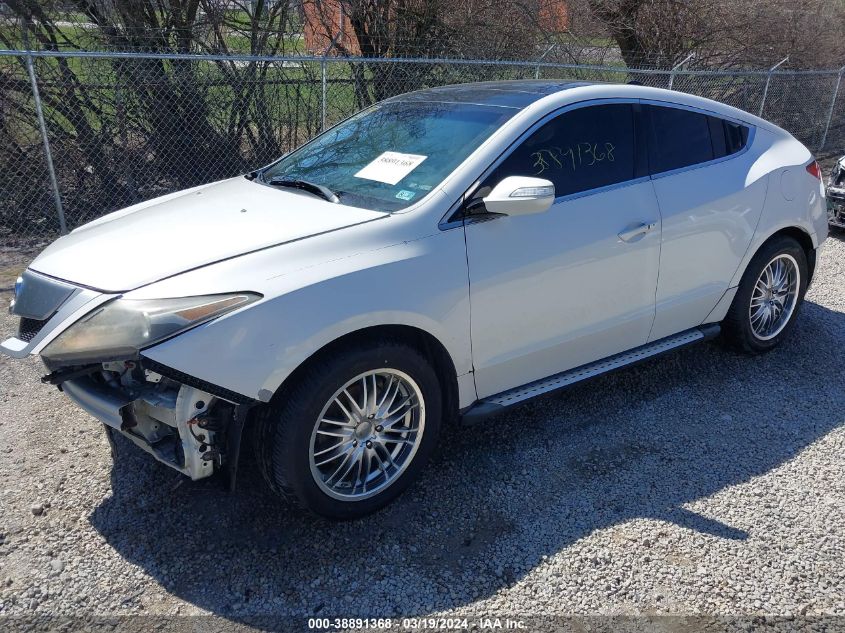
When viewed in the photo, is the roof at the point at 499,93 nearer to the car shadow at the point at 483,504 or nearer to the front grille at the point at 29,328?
the car shadow at the point at 483,504

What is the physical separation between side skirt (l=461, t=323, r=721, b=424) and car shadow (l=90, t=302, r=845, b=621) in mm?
343

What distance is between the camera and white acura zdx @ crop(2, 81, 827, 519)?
108 inches

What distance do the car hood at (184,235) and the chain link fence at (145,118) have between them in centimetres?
371

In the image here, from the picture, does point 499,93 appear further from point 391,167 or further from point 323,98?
point 323,98

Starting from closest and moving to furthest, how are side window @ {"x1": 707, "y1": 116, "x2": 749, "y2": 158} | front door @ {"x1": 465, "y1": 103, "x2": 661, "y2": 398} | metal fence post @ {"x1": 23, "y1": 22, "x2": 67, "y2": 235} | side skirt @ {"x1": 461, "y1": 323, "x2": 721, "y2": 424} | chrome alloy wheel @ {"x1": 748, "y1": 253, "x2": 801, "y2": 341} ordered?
front door @ {"x1": 465, "y1": 103, "x2": 661, "y2": 398}, side skirt @ {"x1": 461, "y1": 323, "x2": 721, "y2": 424}, side window @ {"x1": 707, "y1": 116, "x2": 749, "y2": 158}, chrome alloy wheel @ {"x1": 748, "y1": 253, "x2": 801, "y2": 341}, metal fence post @ {"x1": 23, "y1": 22, "x2": 67, "y2": 235}

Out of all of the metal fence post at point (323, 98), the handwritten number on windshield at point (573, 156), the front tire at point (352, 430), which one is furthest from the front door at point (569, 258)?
the metal fence post at point (323, 98)

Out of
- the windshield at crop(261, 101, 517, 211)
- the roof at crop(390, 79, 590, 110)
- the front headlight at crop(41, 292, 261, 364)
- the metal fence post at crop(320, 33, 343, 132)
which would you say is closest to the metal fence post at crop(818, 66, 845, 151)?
the metal fence post at crop(320, 33, 343, 132)

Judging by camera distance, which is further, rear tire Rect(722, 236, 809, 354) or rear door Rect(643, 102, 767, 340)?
rear tire Rect(722, 236, 809, 354)

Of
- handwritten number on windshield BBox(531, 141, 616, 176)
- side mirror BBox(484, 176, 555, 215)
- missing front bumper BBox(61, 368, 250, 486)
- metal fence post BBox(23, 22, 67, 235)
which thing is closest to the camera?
missing front bumper BBox(61, 368, 250, 486)

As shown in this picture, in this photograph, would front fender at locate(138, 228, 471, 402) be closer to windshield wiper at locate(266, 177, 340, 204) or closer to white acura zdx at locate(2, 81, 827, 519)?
white acura zdx at locate(2, 81, 827, 519)

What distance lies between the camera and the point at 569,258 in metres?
3.52

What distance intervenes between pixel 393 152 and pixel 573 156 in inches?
36.5

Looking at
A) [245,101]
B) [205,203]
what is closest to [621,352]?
[205,203]

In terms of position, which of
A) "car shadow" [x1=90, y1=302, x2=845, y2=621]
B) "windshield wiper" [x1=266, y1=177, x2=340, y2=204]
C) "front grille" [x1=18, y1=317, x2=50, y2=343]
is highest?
"windshield wiper" [x1=266, y1=177, x2=340, y2=204]
